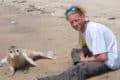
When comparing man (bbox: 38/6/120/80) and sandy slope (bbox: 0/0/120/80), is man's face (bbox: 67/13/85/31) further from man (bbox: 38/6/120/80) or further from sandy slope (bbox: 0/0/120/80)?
sandy slope (bbox: 0/0/120/80)

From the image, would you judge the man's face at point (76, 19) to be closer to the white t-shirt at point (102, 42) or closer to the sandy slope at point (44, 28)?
the white t-shirt at point (102, 42)

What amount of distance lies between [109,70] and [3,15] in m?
8.42

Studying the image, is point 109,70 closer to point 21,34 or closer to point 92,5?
point 21,34

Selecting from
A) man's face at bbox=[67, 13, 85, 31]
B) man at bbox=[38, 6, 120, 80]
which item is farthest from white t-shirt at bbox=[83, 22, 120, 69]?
man's face at bbox=[67, 13, 85, 31]

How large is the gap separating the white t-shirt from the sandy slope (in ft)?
0.77

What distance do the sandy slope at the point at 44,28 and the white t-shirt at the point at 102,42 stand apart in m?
0.24

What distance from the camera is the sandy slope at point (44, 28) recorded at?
27.2 ft

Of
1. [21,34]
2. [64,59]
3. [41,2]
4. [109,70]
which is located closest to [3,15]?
[41,2]

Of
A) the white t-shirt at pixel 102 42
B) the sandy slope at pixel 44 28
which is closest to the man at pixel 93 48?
the white t-shirt at pixel 102 42

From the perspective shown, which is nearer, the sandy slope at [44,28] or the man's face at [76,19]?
the man's face at [76,19]

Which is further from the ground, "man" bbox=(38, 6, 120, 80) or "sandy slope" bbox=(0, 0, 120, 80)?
"man" bbox=(38, 6, 120, 80)

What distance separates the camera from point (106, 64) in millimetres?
6605

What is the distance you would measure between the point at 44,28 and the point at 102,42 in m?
5.78

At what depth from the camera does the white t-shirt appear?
20.9ft
